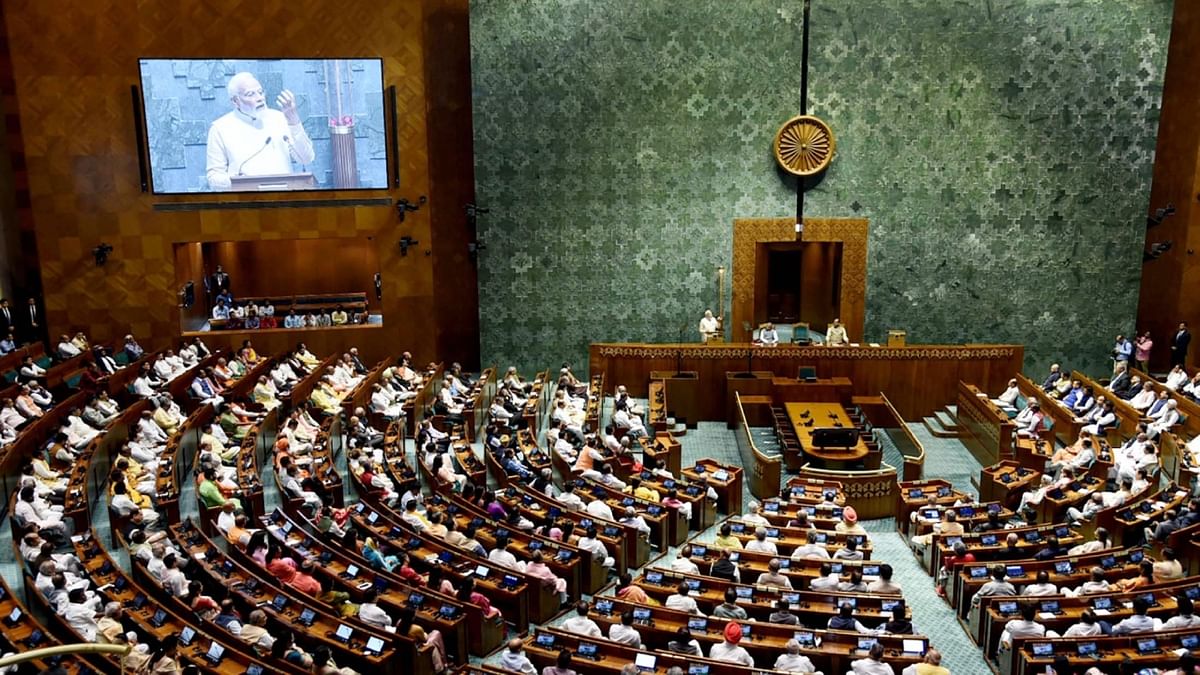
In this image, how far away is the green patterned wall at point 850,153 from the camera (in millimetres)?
19641

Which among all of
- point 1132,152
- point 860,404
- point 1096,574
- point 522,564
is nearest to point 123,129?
point 522,564

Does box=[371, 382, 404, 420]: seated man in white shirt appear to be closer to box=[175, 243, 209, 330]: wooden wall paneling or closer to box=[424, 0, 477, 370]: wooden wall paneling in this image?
box=[424, 0, 477, 370]: wooden wall paneling

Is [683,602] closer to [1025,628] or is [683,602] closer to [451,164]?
[1025,628]

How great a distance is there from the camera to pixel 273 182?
20.3 meters

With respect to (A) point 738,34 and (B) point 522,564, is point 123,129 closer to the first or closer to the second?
(A) point 738,34

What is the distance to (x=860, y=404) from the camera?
17.8m

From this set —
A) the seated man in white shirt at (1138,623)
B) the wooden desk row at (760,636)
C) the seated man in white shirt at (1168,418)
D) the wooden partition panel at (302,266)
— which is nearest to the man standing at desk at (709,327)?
the seated man in white shirt at (1168,418)

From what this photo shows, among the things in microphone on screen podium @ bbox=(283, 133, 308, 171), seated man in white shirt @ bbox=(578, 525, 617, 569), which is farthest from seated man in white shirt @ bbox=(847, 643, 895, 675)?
microphone on screen podium @ bbox=(283, 133, 308, 171)

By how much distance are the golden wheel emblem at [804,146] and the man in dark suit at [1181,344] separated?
26.7 ft

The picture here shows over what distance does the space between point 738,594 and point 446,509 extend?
4.15m

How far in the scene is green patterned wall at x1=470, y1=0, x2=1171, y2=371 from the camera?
19.6 metres

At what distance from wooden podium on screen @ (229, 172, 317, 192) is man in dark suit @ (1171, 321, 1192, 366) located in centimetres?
1893

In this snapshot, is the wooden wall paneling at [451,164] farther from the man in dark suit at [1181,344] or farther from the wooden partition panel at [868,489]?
the man in dark suit at [1181,344]

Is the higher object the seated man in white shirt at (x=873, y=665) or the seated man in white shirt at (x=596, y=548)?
the seated man in white shirt at (x=873, y=665)
